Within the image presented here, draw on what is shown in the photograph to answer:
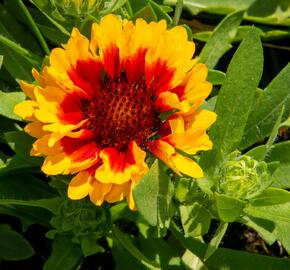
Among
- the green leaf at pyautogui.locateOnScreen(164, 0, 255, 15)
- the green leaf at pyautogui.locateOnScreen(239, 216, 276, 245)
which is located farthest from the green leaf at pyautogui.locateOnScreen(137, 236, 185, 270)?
the green leaf at pyautogui.locateOnScreen(164, 0, 255, 15)

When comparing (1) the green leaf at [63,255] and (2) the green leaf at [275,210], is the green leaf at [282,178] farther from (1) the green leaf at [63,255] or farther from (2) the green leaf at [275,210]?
(1) the green leaf at [63,255]

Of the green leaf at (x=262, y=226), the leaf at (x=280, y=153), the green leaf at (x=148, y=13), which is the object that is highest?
the green leaf at (x=148, y=13)

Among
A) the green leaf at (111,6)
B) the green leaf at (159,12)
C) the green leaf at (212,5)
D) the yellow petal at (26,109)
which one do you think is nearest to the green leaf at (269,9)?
the green leaf at (212,5)

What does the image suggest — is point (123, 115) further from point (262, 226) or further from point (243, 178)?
point (262, 226)

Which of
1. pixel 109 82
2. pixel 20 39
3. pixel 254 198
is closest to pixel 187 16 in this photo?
pixel 20 39

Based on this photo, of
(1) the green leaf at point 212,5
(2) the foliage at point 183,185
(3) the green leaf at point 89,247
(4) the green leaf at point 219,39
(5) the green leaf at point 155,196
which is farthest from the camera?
(1) the green leaf at point 212,5

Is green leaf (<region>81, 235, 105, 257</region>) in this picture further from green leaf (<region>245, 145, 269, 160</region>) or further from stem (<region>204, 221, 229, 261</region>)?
green leaf (<region>245, 145, 269, 160</region>)

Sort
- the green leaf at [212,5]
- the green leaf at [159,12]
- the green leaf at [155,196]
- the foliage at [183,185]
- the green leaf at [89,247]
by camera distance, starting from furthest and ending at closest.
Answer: the green leaf at [212,5] < the green leaf at [159,12] < the green leaf at [89,247] < the foliage at [183,185] < the green leaf at [155,196]
